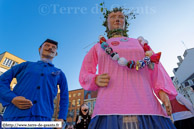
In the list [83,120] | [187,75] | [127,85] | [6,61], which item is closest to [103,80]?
[127,85]

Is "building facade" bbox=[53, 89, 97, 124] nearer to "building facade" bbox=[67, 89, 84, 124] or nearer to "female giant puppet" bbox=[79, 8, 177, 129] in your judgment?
"building facade" bbox=[67, 89, 84, 124]

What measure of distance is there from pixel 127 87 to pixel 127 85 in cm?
2

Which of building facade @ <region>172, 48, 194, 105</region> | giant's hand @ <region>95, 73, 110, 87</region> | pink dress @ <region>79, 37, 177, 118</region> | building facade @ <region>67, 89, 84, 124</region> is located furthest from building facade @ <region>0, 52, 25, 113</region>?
building facade @ <region>172, 48, 194, 105</region>

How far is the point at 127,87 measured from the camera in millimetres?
1374

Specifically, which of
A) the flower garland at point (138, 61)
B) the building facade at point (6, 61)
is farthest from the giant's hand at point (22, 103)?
the building facade at point (6, 61)

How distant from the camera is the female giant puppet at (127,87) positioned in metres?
1.20

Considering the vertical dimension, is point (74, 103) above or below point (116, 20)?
below

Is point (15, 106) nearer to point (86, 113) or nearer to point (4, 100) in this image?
point (4, 100)

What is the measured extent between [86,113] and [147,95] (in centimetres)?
392

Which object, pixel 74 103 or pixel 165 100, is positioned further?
pixel 74 103

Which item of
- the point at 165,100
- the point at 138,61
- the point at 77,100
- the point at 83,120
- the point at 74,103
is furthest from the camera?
the point at 74,103

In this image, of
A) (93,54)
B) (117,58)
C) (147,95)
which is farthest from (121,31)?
(147,95)

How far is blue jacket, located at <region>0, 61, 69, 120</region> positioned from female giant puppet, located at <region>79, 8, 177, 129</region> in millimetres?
691

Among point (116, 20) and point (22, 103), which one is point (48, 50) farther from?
point (116, 20)
